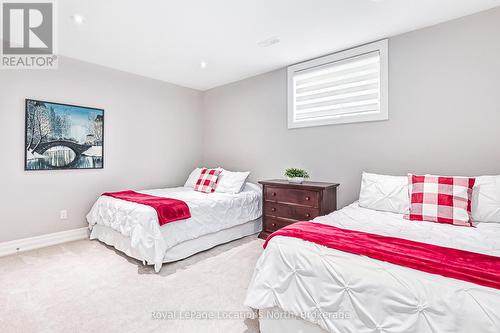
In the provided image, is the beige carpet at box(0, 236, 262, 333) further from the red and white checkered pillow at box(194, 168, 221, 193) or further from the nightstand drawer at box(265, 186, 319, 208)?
the red and white checkered pillow at box(194, 168, 221, 193)

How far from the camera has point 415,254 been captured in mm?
1287

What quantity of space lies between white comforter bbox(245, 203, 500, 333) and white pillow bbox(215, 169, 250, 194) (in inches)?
83.5

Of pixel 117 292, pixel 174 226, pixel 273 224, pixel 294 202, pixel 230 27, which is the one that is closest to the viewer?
pixel 117 292

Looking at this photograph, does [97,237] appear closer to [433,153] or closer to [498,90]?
[433,153]

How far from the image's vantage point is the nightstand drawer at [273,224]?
3.28 meters

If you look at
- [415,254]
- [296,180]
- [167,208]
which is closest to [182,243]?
[167,208]

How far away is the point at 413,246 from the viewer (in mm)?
1398

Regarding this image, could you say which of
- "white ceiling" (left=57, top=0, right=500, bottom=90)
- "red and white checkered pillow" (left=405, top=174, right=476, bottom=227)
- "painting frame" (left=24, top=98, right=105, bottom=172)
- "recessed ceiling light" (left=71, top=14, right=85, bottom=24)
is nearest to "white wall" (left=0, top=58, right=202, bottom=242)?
"painting frame" (left=24, top=98, right=105, bottom=172)

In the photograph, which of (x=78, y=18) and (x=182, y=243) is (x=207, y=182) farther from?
(x=78, y=18)

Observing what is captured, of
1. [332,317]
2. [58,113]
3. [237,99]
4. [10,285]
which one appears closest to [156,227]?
[10,285]

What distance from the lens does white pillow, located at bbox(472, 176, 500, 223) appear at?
6.58 ft

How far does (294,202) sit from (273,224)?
18.2 inches

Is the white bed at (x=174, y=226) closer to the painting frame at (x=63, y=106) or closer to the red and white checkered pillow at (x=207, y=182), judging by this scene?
the red and white checkered pillow at (x=207, y=182)

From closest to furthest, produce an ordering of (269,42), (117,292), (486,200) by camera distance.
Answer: (486,200) < (117,292) < (269,42)
